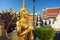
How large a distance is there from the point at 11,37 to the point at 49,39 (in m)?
1.96

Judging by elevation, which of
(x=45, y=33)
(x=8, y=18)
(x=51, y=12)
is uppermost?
(x=8, y=18)

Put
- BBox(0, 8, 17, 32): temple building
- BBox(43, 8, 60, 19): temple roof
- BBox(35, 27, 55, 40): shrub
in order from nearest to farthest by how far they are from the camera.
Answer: BBox(0, 8, 17, 32): temple building
BBox(35, 27, 55, 40): shrub
BBox(43, 8, 60, 19): temple roof

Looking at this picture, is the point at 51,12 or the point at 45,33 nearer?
the point at 45,33

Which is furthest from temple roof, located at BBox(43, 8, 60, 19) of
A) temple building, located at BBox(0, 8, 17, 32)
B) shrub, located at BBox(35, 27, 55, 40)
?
temple building, located at BBox(0, 8, 17, 32)

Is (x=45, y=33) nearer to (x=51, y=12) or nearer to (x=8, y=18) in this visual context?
(x=8, y=18)

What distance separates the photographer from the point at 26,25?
10.1ft

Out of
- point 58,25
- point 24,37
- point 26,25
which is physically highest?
point 26,25

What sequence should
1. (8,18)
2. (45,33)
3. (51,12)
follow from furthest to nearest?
1. (51,12)
2. (45,33)
3. (8,18)

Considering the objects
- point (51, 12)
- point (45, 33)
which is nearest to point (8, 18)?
point (45, 33)

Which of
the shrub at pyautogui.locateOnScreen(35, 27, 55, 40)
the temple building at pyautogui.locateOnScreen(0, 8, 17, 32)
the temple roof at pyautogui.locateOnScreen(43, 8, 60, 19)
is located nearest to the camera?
the temple building at pyautogui.locateOnScreen(0, 8, 17, 32)

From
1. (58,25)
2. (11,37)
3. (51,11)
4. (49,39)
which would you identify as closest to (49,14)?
(51,11)

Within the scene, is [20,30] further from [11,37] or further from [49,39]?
[49,39]

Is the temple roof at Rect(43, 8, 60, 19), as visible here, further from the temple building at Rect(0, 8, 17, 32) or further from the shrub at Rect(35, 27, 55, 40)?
the temple building at Rect(0, 8, 17, 32)

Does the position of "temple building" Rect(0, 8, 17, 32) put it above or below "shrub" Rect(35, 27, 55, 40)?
above
